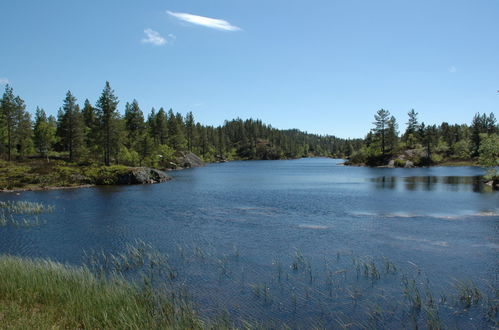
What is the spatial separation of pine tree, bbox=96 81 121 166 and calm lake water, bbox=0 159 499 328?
126 ft

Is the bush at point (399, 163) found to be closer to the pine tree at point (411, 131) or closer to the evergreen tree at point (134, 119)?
the pine tree at point (411, 131)

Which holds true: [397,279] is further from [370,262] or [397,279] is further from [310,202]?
[310,202]

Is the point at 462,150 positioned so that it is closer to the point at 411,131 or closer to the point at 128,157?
the point at 411,131

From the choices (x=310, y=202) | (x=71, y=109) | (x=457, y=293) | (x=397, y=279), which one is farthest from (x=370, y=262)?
(x=71, y=109)

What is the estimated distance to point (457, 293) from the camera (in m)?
18.2

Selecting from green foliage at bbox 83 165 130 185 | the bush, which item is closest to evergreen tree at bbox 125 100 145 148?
green foliage at bbox 83 165 130 185

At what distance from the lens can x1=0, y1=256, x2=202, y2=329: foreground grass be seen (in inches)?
484

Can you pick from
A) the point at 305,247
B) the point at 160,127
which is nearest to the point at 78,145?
the point at 160,127

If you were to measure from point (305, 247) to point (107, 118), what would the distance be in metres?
75.4

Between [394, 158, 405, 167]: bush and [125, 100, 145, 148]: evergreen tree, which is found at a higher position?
[125, 100, 145, 148]: evergreen tree

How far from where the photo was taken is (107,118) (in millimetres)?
88188

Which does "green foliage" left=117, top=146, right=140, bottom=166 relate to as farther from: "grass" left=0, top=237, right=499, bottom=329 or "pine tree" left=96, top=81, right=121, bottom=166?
"grass" left=0, top=237, right=499, bottom=329

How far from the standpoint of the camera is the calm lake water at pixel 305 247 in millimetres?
16953

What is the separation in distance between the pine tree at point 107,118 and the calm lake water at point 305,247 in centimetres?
3830
